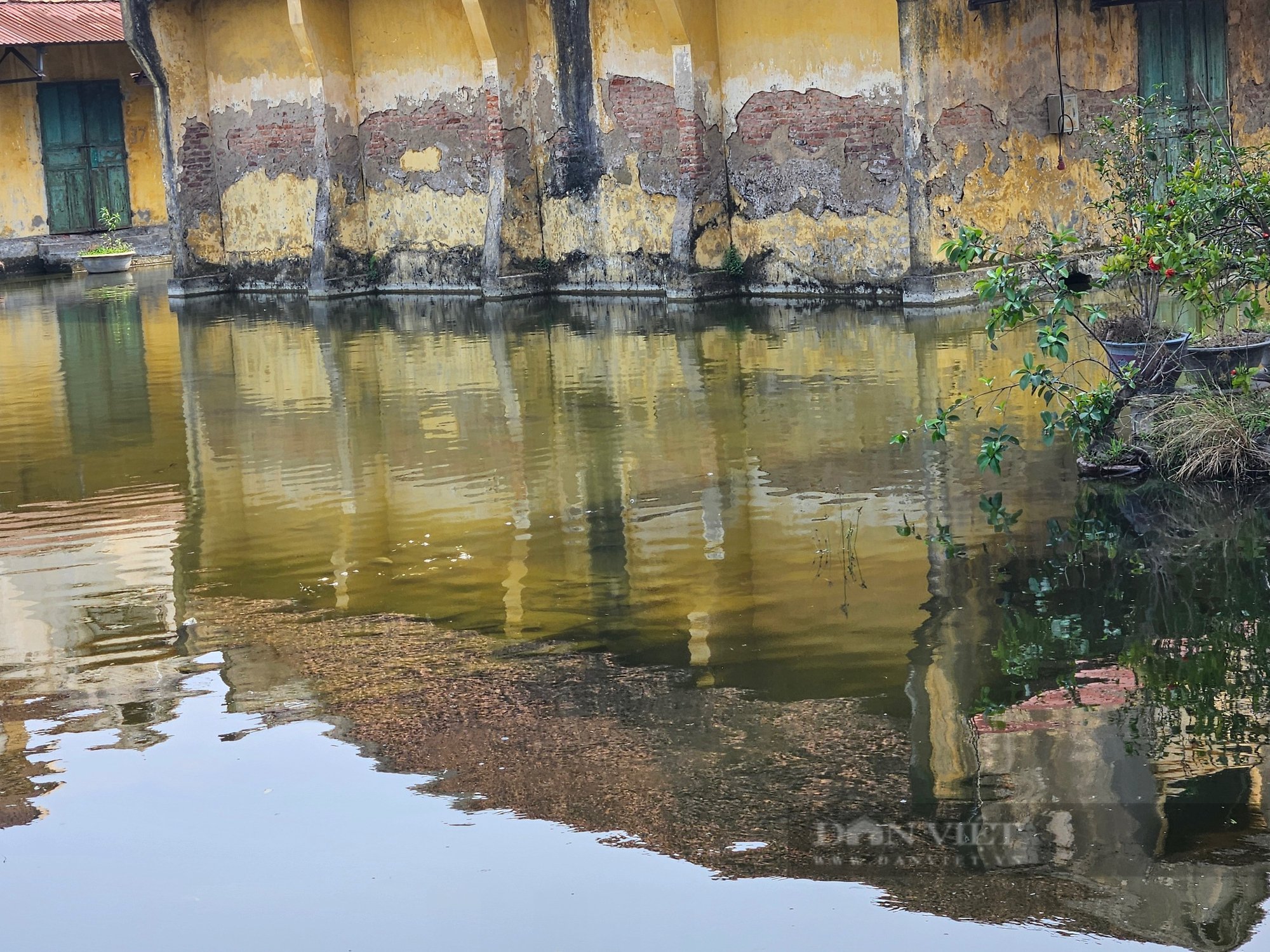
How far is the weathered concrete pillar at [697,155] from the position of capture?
15.3 meters

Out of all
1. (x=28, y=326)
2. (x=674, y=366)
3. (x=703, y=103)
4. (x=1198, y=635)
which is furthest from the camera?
(x=28, y=326)

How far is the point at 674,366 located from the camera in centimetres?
1216

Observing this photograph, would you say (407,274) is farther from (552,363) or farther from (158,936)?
(158,936)

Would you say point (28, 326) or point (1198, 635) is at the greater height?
point (28, 326)

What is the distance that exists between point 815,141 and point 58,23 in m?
14.6

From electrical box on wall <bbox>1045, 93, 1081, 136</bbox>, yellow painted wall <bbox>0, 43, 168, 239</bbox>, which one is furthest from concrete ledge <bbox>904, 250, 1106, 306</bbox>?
yellow painted wall <bbox>0, 43, 168, 239</bbox>

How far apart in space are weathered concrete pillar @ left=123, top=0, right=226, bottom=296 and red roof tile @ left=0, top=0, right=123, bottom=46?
510 centimetres

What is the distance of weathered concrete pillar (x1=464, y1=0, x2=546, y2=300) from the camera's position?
16.7 metres

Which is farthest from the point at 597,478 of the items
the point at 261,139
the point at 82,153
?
the point at 82,153

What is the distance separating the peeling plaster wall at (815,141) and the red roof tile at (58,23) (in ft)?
39.3

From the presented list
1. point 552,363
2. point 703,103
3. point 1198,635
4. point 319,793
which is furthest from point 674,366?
point 319,793

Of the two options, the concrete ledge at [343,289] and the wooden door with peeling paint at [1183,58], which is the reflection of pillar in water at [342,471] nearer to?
the concrete ledge at [343,289]

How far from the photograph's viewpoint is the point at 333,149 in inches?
717

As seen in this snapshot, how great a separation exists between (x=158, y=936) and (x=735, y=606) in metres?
2.78
